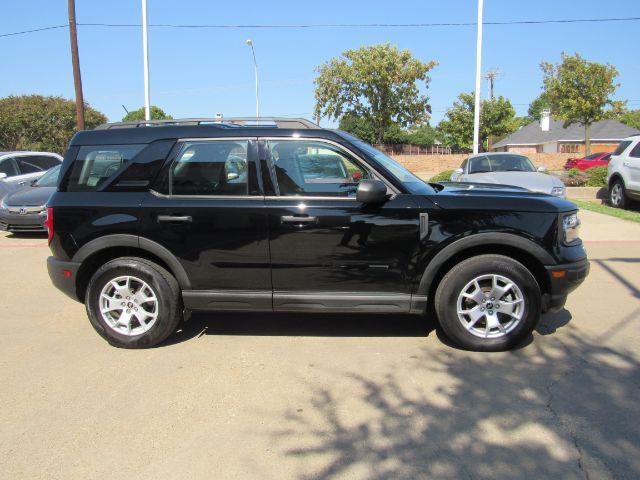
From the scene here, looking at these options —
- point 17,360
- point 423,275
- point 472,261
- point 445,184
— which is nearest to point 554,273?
point 472,261

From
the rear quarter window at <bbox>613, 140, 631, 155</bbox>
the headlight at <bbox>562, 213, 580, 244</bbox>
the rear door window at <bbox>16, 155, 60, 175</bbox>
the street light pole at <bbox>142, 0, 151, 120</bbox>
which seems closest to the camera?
the headlight at <bbox>562, 213, 580, 244</bbox>

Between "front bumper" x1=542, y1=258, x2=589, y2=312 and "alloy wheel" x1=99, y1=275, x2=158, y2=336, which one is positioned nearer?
"front bumper" x1=542, y1=258, x2=589, y2=312

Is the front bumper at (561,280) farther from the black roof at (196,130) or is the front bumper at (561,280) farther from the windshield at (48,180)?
the windshield at (48,180)

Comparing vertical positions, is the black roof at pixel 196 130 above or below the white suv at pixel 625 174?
above

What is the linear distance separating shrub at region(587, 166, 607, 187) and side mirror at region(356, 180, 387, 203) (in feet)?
46.1

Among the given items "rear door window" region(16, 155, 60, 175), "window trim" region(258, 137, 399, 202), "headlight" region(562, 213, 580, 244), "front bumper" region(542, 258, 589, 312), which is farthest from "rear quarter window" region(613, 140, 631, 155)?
"rear door window" region(16, 155, 60, 175)

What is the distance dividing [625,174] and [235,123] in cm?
1099

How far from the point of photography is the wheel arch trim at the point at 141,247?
4301mm

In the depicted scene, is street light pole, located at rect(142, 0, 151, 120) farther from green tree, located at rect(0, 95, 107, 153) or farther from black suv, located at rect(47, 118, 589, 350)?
green tree, located at rect(0, 95, 107, 153)

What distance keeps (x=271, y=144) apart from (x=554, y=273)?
2523 millimetres

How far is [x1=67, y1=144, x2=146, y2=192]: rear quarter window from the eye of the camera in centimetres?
443

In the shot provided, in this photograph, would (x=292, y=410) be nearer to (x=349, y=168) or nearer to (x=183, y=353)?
(x=183, y=353)

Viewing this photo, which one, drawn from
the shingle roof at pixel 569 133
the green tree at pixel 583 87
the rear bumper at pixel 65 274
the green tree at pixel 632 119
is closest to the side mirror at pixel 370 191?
the rear bumper at pixel 65 274

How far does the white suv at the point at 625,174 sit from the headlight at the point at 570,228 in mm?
9039
